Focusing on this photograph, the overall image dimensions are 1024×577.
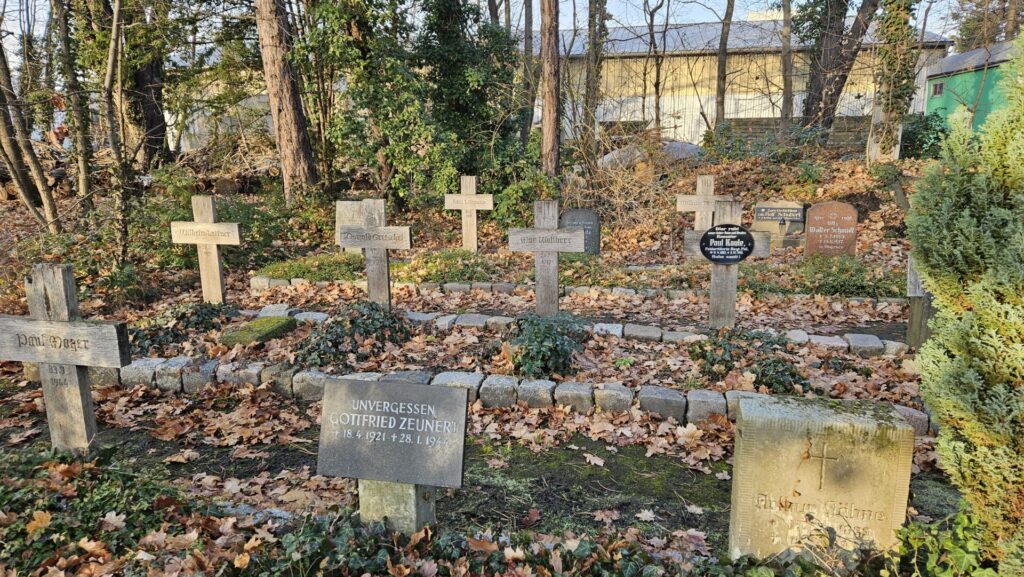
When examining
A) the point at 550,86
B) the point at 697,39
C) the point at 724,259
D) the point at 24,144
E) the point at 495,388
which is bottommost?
the point at 495,388

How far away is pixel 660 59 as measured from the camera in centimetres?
2097

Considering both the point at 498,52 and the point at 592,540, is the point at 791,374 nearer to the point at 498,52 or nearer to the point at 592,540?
the point at 592,540

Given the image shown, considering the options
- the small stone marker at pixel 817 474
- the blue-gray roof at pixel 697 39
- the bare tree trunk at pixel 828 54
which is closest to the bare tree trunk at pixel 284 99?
the small stone marker at pixel 817 474

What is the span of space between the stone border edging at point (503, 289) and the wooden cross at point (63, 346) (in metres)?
4.80

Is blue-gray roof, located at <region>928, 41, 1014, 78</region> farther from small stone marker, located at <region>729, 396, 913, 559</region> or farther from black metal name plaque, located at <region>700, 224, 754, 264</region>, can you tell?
small stone marker, located at <region>729, 396, 913, 559</region>

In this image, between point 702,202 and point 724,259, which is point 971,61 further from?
point 724,259

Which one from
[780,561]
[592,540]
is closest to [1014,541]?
[780,561]

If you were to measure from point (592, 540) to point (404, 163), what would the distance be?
11.7m

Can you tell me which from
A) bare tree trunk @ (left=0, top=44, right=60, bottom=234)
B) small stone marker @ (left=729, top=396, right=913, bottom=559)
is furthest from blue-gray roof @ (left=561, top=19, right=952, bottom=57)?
small stone marker @ (left=729, top=396, right=913, bottom=559)

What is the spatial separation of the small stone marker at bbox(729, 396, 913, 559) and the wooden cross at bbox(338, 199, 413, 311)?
15.1 feet

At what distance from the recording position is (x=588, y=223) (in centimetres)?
1180

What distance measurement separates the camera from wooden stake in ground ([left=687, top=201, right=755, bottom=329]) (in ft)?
20.7

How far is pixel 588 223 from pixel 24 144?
910cm

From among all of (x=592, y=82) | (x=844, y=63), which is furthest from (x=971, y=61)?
(x=592, y=82)
